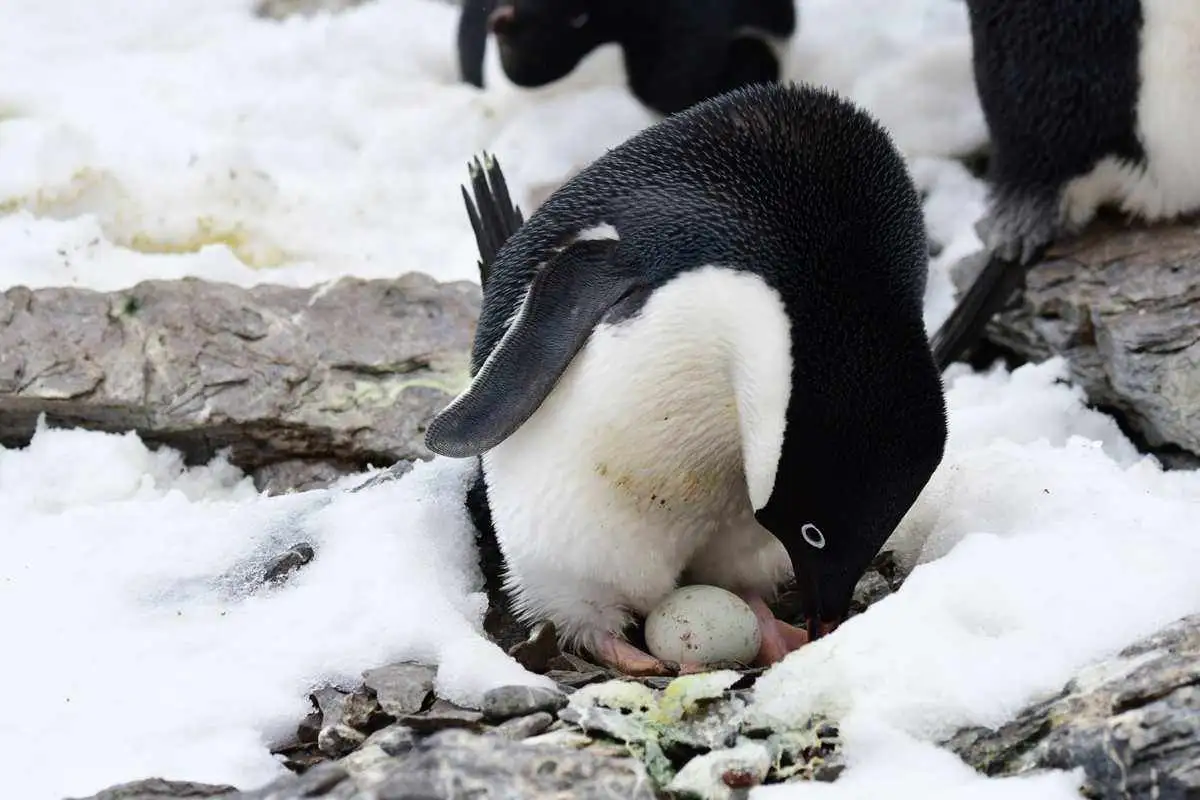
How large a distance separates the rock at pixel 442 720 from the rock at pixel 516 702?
17mm

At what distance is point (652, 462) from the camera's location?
1.94 meters

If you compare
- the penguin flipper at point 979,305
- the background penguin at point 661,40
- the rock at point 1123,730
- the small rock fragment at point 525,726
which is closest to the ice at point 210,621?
the small rock fragment at point 525,726

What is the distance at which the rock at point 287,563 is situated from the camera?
78.4 inches

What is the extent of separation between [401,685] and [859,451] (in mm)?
641

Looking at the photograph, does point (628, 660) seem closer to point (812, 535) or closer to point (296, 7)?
point (812, 535)

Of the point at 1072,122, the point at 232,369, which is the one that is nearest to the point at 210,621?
the point at 232,369

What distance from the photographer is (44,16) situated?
482 centimetres

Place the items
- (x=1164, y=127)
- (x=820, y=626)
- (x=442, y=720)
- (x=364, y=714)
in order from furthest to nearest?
(x=1164, y=127) → (x=820, y=626) → (x=364, y=714) → (x=442, y=720)

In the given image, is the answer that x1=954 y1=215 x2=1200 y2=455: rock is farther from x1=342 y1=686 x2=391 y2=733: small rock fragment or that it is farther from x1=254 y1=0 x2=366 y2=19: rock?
x1=254 y1=0 x2=366 y2=19: rock

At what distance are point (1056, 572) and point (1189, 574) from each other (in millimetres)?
143

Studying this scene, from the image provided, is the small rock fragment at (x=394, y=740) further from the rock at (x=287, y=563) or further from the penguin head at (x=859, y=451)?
the penguin head at (x=859, y=451)

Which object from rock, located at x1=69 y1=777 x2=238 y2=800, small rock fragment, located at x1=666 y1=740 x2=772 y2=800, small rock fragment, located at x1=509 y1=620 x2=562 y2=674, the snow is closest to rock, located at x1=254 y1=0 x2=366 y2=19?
the snow

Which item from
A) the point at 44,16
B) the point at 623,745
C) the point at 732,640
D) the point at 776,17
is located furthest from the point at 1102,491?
the point at 44,16

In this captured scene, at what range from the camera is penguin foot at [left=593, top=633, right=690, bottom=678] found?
6.41ft
